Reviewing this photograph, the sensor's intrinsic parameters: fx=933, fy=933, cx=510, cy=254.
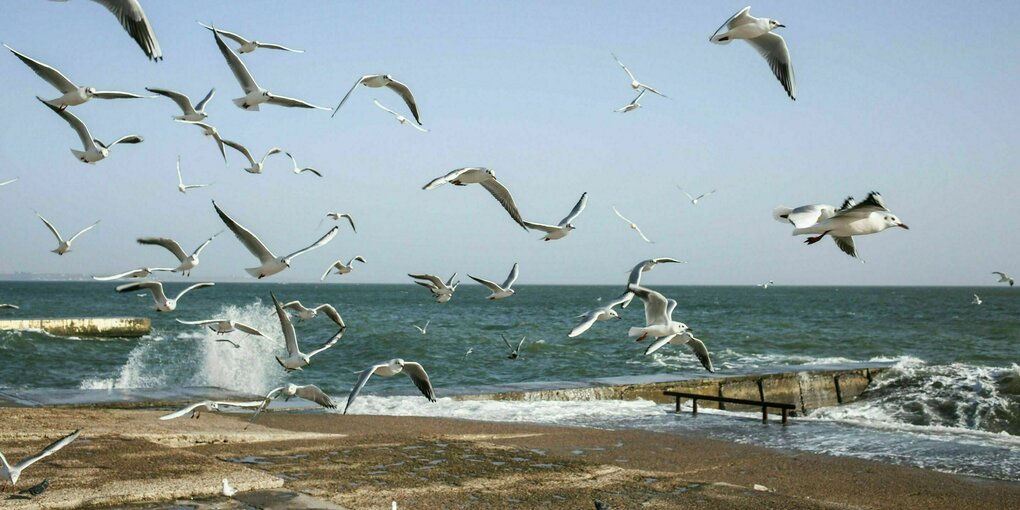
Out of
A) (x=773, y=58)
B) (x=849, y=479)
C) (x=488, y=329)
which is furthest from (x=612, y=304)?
(x=488, y=329)

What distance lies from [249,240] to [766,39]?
5.29m

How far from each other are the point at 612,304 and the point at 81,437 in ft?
20.5

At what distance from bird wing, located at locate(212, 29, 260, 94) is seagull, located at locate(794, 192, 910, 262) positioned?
5671 mm

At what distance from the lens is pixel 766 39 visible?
8.91 metres

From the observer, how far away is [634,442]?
12.4 meters

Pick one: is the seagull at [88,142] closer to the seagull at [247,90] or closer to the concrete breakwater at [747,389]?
the seagull at [247,90]

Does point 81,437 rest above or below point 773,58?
below

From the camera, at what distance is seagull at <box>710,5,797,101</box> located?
837 cm

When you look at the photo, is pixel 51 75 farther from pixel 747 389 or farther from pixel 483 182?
pixel 747 389

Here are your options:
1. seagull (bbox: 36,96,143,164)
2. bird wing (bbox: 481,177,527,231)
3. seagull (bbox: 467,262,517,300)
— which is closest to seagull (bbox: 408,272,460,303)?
seagull (bbox: 467,262,517,300)

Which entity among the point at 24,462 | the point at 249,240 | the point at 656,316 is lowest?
the point at 24,462

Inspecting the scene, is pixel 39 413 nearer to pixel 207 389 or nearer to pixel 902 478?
pixel 207 389

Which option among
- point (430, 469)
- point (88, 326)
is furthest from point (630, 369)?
point (88, 326)

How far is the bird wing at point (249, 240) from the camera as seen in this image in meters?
8.55
